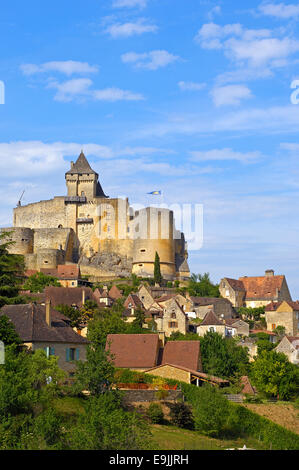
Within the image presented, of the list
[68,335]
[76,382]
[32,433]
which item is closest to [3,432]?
[32,433]

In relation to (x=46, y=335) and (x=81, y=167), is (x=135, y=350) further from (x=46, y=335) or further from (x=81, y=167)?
(x=81, y=167)

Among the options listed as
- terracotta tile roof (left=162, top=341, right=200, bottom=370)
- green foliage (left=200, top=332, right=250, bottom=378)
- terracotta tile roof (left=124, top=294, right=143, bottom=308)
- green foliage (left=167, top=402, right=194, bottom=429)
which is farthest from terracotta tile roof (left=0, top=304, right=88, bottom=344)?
terracotta tile roof (left=124, top=294, right=143, bottom=308)

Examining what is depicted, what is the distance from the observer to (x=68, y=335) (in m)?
45.6

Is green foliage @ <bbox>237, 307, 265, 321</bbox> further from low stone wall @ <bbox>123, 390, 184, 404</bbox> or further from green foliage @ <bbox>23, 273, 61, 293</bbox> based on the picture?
low stone wall @ <bbox>123, 390, 184, 404</bbox>

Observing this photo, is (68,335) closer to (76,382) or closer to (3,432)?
(76,382)

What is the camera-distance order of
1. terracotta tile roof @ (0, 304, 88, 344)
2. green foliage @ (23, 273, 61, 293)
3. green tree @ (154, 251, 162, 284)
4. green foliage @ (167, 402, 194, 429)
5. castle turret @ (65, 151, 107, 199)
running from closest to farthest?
green foliage @ (167, 402, 194, 429) → terracotta tile roof @ (0, 304, 88, 344) → green foliage @ (23, 273, 61, 293) → green tree @ (154, 251, 162, 284) → castle turret @ (65, 151, 107, 199)

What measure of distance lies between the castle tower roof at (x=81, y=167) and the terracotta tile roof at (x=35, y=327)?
5482 cm

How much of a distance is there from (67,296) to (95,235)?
31.2m

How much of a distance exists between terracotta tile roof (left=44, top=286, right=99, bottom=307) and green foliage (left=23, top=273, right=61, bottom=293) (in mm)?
4931

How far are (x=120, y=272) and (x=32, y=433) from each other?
59776 mm

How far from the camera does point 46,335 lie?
44125mm

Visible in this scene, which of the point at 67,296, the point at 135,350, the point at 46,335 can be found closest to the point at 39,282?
the point at 67,296

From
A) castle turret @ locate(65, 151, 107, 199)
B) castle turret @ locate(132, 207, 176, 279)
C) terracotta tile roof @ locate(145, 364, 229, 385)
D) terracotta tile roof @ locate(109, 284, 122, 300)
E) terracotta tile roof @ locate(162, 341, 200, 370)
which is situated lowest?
terracotta tile roof @ locate(145, 364, 229, 385)

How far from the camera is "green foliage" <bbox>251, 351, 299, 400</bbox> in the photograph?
50.5 m
